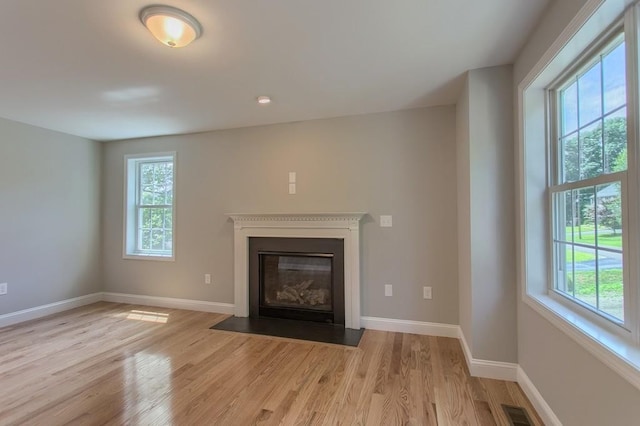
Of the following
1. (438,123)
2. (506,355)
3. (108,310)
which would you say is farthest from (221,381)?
(438,123)

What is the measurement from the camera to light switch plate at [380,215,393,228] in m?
3.19

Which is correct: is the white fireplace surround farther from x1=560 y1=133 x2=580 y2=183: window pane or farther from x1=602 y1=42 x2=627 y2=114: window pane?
x1=602 y1=42 x2=627 y2=114: window pane

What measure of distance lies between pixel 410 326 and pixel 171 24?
10.5ft

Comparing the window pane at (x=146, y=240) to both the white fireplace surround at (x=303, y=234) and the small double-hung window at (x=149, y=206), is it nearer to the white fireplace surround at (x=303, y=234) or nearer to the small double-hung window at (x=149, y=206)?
the small double-hung window at (x=149, y=206)

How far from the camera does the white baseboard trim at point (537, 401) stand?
1662mm

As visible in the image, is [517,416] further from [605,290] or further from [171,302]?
[171,302]

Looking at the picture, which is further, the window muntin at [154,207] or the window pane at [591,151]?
the window muntin at [154,207]

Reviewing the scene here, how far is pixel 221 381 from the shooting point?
221cm

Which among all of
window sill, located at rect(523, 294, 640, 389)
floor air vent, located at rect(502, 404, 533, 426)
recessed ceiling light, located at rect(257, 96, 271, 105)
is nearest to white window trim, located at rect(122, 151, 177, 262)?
recessed ceiling light, located at rect(257, 96, 271, 105)

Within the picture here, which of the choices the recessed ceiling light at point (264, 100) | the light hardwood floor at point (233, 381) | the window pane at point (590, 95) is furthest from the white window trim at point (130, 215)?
the window pane at point (590, 95)

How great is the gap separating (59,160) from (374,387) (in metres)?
4.65

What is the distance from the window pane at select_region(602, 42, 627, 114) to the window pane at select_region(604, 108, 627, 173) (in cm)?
5

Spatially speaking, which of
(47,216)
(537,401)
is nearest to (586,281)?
(537,401)

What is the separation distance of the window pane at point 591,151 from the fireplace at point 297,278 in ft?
7.08
